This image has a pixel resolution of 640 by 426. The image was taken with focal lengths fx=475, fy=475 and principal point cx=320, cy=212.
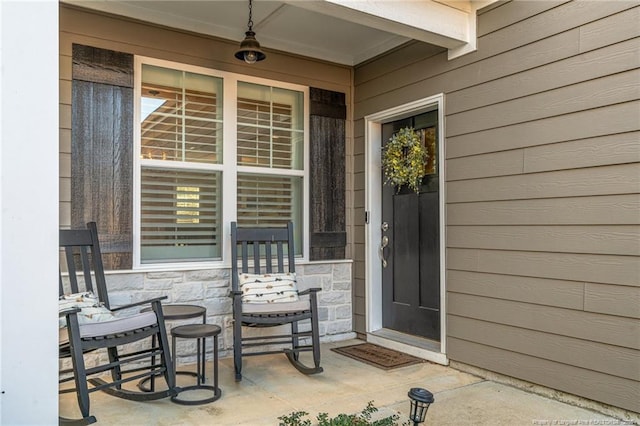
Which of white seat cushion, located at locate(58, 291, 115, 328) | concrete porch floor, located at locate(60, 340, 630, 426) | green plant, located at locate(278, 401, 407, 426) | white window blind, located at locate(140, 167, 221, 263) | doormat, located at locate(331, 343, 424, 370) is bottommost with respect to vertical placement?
doormat, located at locate(331, 343, 424, 370)

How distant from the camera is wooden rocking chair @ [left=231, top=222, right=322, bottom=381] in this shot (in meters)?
3.17

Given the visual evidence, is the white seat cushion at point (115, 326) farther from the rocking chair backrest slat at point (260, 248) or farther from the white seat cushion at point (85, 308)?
the rocking chair backrest slat at point (260, 248)

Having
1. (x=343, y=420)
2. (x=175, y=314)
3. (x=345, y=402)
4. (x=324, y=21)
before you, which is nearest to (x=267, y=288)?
(x=175, y=314)

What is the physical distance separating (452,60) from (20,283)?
3.05 m

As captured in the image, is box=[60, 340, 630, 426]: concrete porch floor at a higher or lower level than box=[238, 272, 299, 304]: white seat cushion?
lower

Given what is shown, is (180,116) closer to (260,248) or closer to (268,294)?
(260,248)

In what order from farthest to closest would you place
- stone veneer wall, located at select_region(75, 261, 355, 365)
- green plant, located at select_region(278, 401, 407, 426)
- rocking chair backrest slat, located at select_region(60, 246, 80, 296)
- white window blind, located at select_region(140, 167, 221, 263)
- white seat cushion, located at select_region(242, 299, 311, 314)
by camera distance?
1. white window blind, located at select_region(140, 167, 221, 263)
2. stone veneer wall, located at select_region(75, 261, 355, 365)
3. white seat cushion, located at select_region(242, 299, 311, 314)
4. rocking chair backrest slat, located at select_region(60, 246, 80, 296)
5. green plant, located at select_region(278, 401, 407, 426)

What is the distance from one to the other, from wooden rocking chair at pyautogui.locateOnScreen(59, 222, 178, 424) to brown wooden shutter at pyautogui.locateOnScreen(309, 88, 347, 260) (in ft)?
5.41

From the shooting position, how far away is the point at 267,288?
3428mm

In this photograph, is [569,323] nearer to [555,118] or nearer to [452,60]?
[555,118]

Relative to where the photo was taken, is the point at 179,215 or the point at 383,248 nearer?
the point at 179,215

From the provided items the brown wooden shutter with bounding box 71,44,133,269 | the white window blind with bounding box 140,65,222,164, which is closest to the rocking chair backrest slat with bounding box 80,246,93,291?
the brown wooden shutter with bounding box 71,44,133,269

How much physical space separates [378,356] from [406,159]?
1.58 metres

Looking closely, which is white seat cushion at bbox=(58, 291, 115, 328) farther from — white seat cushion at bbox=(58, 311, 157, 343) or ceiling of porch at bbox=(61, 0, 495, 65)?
ceiling of porch at bbox=(61, 0, 495, 65)
